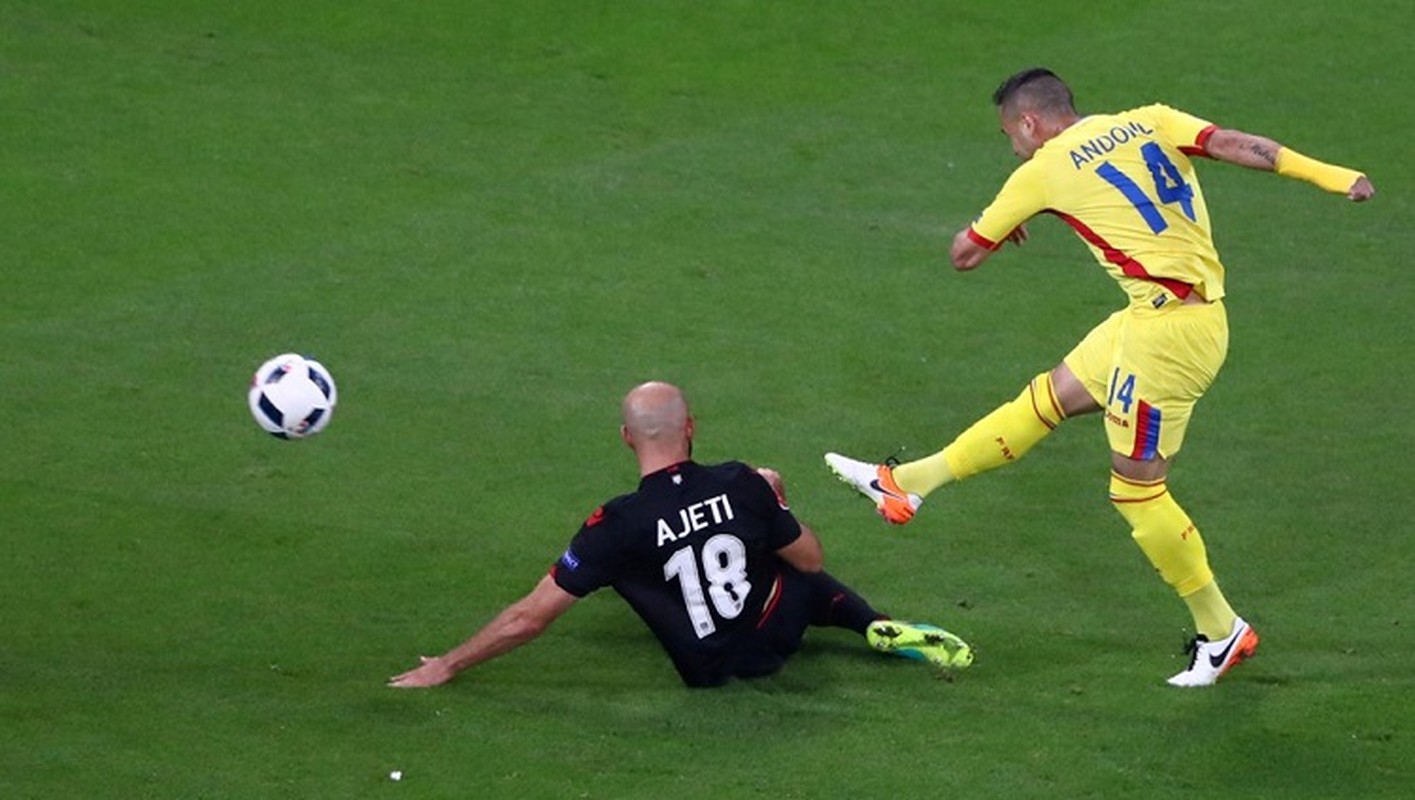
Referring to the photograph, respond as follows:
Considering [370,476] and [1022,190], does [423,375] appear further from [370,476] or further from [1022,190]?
[1022,190]

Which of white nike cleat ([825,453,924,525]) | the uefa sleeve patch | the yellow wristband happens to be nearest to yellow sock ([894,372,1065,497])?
white nike cleat ([825,453,924,525])

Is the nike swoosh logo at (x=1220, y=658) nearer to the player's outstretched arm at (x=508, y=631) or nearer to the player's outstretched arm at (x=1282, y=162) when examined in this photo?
the player's outstretched arm at (x=1282, y=162)

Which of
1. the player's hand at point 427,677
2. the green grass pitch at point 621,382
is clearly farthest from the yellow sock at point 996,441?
the player's hand at point 427,677

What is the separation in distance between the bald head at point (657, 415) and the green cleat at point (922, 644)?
117 cm

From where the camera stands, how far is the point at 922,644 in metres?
8.93

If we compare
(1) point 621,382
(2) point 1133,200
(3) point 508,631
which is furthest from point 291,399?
(2) point 1133,200

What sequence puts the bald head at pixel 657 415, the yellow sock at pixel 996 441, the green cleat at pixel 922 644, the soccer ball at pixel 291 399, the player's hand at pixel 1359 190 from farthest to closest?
the soccer ball at pixel 291 399
the yellow sock at pixel 996 441
the green cleat at pixel 922 644
the bald head at pixel 657 415
the player's hand at pixel 1359 190

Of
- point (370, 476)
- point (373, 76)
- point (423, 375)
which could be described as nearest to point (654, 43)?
point (373, 76)

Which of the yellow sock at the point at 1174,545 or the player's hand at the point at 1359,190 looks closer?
the player's hand at the point at 1359,190

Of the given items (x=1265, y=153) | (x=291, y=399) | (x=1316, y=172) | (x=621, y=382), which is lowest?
(x=1316, y=172)

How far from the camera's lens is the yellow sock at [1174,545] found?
8.66m

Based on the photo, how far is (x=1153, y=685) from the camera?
8789mm

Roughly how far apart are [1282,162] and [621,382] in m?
4.40

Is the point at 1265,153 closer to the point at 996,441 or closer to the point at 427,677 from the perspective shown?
the point at 996,441
